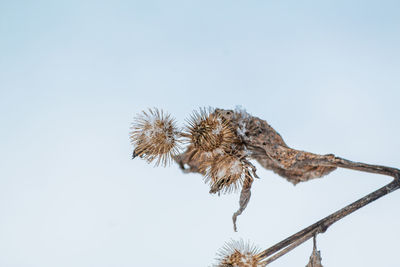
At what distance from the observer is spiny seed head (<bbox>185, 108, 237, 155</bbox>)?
1.21 meters

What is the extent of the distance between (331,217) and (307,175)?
1.20ft

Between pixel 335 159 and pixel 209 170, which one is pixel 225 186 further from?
pixel 335 159

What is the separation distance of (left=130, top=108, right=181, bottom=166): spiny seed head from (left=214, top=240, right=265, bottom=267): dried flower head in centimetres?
34

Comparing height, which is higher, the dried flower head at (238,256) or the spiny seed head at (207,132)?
the spiny seed head at (207,132)

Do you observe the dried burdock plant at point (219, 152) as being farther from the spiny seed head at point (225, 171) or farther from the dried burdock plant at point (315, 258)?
the dried burdock plant at point (315, 258)

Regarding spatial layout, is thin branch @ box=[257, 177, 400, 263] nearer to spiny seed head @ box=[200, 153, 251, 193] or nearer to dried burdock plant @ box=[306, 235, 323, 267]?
dried burdock plant @ box=[306, 235, 323, 267]

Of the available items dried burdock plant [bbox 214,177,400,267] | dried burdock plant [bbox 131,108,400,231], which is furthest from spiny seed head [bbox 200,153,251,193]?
dried burdock plant [bbox 214,177,400,267]

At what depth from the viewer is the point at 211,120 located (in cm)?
124

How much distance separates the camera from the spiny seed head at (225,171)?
1235 mm

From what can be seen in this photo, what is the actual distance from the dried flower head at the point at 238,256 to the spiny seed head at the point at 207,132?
29 centimetres

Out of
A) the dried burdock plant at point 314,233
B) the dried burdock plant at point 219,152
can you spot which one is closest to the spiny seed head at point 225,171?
the dried burdock plant at point 219,152

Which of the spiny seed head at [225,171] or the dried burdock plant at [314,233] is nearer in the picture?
the dried burdock plant at [314,233]

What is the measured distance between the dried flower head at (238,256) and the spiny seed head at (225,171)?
188 mm

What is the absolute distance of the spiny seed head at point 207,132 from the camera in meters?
1.21
